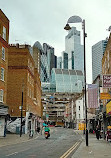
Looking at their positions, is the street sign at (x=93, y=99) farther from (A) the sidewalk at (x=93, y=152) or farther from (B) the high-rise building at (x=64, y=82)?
(B) the high-rise building at (x=64, y=82)

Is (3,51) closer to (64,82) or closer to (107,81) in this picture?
(107,81)

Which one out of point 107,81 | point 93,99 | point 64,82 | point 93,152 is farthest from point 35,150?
point 64,82

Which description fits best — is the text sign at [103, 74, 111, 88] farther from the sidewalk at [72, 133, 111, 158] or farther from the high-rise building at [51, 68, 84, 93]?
the high-rise building at [51, 68, 84, 93]

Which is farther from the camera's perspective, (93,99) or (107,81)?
(93,99)

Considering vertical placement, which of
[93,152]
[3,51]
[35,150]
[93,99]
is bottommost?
[35,150]

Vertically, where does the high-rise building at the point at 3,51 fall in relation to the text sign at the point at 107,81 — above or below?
above

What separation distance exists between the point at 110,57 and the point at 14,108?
884 inches

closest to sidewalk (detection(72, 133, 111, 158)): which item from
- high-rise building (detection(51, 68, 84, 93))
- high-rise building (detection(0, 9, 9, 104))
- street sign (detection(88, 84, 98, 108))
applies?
street sign (detection(88, 84, 98, 108))

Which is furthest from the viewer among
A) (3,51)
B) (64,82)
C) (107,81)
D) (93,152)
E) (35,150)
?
(64,82)

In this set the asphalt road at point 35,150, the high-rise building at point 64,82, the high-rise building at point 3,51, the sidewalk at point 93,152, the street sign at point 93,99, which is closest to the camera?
the sidewalk at point 93,152

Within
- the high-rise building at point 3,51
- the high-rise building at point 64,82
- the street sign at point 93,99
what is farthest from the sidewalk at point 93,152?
the high-rise building at point 64,82

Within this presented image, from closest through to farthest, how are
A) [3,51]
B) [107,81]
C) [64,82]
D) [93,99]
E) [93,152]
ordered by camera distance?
[93,152]
[107,81]
[93,99]
[3,51]
[64,82]

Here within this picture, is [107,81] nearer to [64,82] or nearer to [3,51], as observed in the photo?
[3,51]

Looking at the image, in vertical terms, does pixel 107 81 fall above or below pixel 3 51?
below
